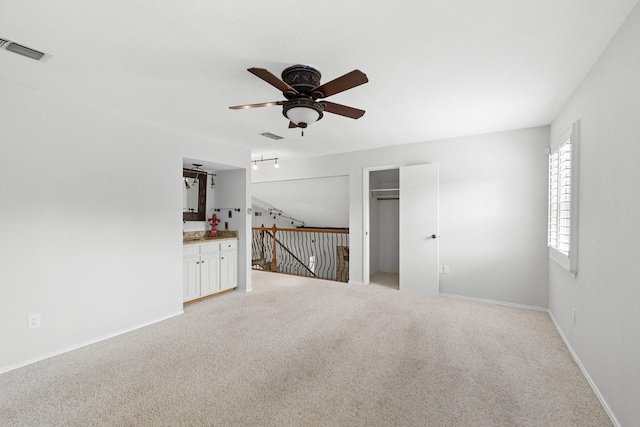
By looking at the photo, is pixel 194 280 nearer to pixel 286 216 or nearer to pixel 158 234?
pixel 158 234

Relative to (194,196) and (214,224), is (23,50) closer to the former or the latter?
(194,196)

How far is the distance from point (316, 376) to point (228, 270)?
292cm

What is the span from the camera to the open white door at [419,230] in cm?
464

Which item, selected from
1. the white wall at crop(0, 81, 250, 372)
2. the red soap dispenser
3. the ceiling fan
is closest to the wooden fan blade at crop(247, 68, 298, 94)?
the ceiling fan

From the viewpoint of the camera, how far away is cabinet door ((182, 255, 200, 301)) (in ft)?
13.6

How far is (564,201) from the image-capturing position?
2934mm

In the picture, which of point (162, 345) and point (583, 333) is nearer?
point (583, 333)

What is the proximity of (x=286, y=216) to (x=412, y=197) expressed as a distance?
457cm

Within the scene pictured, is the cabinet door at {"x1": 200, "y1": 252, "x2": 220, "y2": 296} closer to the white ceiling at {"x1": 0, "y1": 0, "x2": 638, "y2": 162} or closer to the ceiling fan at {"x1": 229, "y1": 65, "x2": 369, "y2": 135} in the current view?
the white ceiling at {"x1": 0, "y1": 0, "x2": 638, "y2": 162}

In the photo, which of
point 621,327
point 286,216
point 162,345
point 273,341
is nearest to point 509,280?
point 621,327

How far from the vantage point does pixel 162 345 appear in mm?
2982

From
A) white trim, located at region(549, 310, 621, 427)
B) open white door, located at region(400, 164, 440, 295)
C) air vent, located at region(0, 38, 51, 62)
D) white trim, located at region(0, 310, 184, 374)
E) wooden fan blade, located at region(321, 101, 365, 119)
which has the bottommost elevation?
white trim, located at region(0, 310, 184, 374)

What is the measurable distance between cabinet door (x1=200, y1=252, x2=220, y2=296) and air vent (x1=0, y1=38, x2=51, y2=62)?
9.64ft

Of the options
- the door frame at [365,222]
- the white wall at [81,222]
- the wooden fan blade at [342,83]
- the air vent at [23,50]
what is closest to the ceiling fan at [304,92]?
the wooden fan blade at [342,83]
